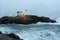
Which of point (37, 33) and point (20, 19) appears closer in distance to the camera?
point (37, 33)

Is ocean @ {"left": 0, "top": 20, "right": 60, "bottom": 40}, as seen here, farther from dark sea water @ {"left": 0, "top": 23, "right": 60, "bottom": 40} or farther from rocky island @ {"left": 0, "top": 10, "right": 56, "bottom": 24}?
rocky island @ {"left": 0, "top": 10, "right": 56, "bottom": 24}

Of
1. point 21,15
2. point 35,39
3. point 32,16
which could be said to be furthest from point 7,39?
point 32,16

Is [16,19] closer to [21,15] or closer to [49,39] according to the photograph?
[21,15]

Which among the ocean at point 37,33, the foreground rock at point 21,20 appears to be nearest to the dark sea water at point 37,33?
the ocean at point 37,33

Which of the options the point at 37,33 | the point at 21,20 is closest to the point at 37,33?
the point at 37,33

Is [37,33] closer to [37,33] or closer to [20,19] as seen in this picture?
[37,33]

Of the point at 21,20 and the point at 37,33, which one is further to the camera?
the point at 21,20

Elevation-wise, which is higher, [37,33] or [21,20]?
[37,33]

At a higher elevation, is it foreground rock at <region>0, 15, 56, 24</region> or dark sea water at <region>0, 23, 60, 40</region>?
dark sea water at <region>0, 23, 60, 40</region>

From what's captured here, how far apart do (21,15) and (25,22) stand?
10172mm

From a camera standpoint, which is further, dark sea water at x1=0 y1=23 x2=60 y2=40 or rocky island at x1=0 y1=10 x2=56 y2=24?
rocky island at x1=0 y1=10 x2=56 y2=24

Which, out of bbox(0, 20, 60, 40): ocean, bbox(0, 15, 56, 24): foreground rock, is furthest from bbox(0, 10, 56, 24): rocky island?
bbox(0, 20, 60, 40): ocean

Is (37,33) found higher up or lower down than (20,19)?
higher up

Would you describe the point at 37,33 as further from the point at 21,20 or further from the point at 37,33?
the point at 21,20
